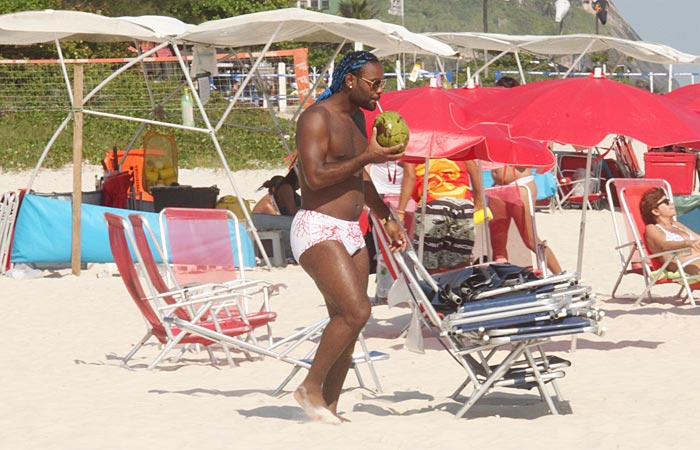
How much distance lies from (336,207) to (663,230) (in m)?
4.56

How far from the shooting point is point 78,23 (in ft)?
37.1

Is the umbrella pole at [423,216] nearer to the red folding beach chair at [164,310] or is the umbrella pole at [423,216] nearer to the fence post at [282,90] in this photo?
the red folding beach chair at [164,310]

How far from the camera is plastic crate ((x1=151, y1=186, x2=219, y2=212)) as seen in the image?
11930 millimetres

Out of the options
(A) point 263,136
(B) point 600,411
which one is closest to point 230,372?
(B) point 600,411

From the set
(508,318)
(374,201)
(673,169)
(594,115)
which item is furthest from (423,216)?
(673,169)

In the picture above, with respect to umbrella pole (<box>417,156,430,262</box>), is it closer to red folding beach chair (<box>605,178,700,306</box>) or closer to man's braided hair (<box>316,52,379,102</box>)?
red folding beach chair (<box>605,178,700,306</box>)

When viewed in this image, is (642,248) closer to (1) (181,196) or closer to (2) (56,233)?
(1) (181,196)

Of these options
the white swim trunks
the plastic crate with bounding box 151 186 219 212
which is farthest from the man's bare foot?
the plastic crate with bounding box 151 186 219 212

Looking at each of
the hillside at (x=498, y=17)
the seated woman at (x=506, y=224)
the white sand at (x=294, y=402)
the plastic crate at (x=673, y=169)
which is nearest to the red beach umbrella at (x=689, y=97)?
the white sand at (x=294, y=402)

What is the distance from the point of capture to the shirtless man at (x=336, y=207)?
4719 millimetres

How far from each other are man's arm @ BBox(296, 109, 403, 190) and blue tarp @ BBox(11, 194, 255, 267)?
20.0ft

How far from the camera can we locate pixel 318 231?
479cm

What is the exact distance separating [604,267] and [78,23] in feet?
17.1

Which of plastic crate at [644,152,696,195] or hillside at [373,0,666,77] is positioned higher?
hillside at [373,0,666,77]
